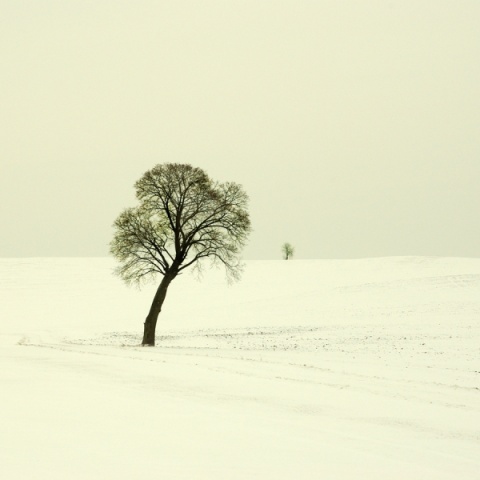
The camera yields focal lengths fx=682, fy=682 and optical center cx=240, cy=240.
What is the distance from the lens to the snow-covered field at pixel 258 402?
8.57 m

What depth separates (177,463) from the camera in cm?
830

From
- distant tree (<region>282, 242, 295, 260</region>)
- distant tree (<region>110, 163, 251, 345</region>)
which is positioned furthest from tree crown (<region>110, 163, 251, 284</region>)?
distant tree (<region>282, 242, 295, 260</region>)

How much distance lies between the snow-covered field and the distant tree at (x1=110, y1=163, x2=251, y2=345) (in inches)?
179

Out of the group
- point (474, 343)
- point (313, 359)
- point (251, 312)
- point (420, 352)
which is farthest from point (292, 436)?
point (251, 312)

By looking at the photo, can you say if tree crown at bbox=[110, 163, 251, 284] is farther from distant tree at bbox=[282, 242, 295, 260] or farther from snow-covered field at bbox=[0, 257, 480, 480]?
distant tree at bbox=[282, 242, 295, 260]

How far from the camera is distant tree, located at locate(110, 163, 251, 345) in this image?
114 feet

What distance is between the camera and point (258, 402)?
46.5ft

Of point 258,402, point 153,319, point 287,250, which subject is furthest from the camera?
point 287,250

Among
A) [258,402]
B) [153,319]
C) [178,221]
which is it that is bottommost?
[258,402]

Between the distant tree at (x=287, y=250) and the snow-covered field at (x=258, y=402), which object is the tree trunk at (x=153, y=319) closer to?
the snow-covered field at (x=258, y=402)

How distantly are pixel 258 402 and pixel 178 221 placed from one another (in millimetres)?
21542

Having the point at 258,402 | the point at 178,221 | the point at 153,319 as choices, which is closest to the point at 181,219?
the point at 178,221

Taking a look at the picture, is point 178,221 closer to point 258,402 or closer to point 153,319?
point 153,319

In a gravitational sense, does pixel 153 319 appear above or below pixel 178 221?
below
